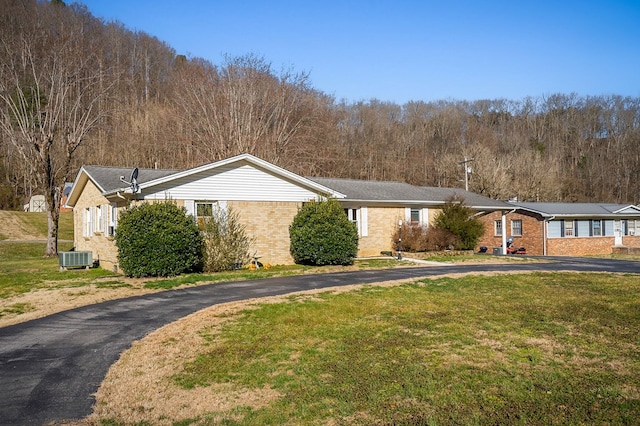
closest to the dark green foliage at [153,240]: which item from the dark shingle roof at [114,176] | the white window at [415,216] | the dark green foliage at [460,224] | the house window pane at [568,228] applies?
the dark shingle roof at [114,176]

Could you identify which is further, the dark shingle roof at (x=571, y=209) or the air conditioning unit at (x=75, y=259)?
the dark shingle roof at (x=571, y=209)

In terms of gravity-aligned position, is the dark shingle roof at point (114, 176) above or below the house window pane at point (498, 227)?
above

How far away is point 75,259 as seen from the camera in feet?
67.3

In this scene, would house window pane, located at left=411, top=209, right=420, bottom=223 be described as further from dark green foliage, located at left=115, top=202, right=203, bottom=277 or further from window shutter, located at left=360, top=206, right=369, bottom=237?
dark green foliage, located at left=115, top=202, right=203, bottom=277

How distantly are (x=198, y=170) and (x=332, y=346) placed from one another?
12.7 m

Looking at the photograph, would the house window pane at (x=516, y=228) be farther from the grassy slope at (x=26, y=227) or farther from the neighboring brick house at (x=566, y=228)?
the grassy slope at (x=26, y=227)

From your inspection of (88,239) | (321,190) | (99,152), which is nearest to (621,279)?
(321,190)

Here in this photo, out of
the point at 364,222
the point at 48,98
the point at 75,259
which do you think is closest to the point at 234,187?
the point at 75,259

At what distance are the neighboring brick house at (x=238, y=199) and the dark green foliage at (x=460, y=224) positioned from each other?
221 centimetres

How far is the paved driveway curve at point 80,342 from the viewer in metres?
6.09

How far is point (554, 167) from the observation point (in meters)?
55.3

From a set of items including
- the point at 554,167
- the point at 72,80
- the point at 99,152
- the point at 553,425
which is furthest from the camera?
the point at 554,167

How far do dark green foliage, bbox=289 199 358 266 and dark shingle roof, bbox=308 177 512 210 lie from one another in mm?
3483

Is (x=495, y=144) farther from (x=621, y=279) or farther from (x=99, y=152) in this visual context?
(x=621, y=279)
